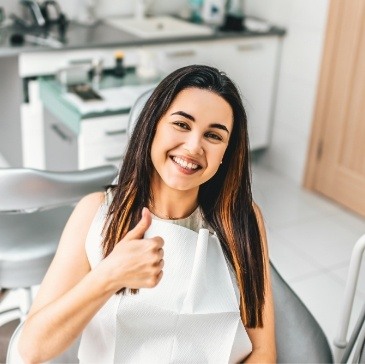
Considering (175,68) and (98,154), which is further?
(175,68)

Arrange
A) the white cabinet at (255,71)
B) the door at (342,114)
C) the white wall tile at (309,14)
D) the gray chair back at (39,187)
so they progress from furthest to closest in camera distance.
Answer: the white cabinet at (255,71) < the white wall tile at (309,14) < the door at (342,114) < the gray chair back at (39,187)

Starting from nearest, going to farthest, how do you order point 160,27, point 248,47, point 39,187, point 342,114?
point 39,187
point 342,114
point 248,47
point 160,27

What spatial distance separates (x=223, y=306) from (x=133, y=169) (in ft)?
1.05

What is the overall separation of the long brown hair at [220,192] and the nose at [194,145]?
8 centimetres

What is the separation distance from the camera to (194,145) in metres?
1.11

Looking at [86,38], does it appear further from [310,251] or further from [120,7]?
[310,251]

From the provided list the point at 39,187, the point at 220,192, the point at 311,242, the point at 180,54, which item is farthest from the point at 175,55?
the point at 220,192

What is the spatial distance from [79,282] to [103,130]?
145 cm

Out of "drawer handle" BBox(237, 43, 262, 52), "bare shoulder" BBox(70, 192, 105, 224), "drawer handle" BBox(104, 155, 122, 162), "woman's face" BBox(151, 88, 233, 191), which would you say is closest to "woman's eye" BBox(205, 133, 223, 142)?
"woman's face" BBox(151, 88, 233, 191)

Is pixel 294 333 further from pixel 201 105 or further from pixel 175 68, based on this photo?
pixel 175 68

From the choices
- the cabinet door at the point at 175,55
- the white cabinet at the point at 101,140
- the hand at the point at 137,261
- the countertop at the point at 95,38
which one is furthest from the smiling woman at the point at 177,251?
the cabinet door at the point at 175,55

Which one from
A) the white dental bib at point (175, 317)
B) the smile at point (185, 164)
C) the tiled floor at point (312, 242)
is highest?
the smile at point (185, 164)

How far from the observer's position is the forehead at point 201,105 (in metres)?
1.12

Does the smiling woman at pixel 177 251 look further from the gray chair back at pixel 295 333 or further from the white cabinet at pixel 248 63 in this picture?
the white cabinet at pixel 248 63
